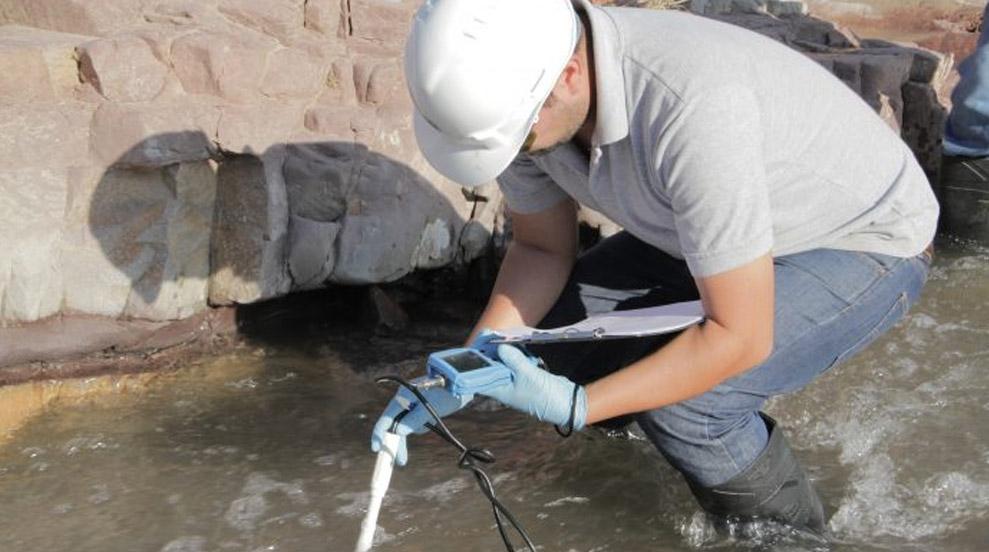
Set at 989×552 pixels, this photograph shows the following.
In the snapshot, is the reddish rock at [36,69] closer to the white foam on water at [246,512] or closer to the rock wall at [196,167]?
the rock wall at [196,167]

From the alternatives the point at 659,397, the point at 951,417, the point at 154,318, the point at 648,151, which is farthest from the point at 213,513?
the point at 951,417

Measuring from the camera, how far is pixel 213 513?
2795 millimetres

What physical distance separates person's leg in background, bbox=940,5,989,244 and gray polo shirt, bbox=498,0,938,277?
7.71 feet

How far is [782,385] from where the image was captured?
2.46 metres

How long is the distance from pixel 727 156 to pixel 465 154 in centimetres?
47

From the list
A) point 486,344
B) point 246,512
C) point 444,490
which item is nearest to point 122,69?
point 246,512

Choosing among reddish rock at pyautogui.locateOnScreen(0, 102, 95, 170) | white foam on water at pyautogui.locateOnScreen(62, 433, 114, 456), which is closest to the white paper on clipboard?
white foam on water at pyautogui.locateOnScreen(62, 433, 114, 456)

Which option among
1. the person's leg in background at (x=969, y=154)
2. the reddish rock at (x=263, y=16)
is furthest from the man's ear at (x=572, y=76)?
the person's leg in background at (x=969, y=154)

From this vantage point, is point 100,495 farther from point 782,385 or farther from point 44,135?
point 782,385

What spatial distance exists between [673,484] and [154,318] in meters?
1.53

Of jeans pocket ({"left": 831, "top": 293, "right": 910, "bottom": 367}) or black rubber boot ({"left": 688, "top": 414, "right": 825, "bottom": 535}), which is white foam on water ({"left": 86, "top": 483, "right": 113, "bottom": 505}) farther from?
jeans pocket ({"left": 831, "top": 293, "right": 910, "bottom": 367})

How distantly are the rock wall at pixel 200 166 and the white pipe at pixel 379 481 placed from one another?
153 centimetres

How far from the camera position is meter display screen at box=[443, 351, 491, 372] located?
7.03 ft

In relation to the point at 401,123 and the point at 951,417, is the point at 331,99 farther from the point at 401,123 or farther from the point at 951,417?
the point at 951,417
